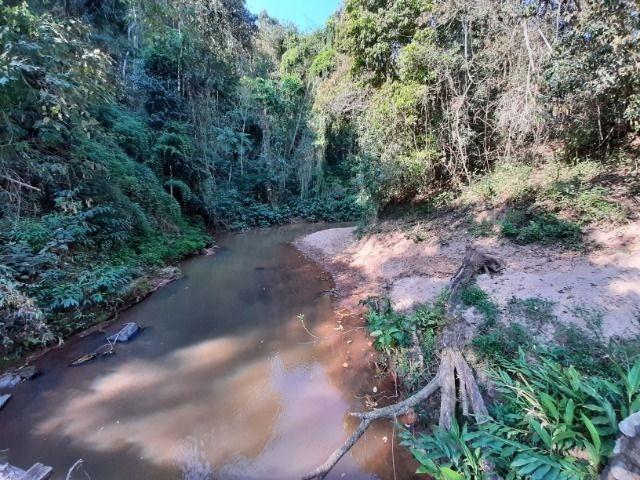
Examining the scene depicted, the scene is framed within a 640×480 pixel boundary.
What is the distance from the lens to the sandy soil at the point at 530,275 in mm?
3803

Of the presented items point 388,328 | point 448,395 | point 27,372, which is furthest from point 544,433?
point 27,372

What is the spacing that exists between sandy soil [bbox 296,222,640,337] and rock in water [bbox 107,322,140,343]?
3772 millimetres

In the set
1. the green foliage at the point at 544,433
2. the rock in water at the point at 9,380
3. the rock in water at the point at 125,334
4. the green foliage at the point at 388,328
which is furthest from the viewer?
the rock in water at the point at 125,334

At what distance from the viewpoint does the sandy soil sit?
3.80 m

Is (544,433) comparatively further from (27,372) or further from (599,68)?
(27,372)

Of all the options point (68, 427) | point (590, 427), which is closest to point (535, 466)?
point (590, 427)

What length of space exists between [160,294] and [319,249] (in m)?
5.39

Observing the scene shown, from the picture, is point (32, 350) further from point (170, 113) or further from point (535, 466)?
point (170, 113)

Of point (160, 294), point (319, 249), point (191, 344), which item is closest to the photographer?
point (191, 344)

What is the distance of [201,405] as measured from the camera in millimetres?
3816

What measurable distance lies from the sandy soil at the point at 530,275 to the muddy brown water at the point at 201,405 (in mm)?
1526

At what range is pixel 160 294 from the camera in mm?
7262

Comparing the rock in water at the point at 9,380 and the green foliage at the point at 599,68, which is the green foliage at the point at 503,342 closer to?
the green foliage at the point at 599,68

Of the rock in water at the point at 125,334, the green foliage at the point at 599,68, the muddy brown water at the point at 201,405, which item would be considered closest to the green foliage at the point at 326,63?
the green foliage at the point at 599,68
